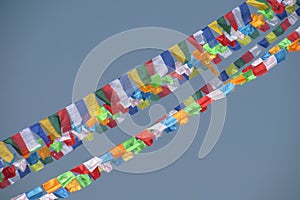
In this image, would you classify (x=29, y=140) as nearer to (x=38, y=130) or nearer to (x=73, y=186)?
(x=38, y=130)

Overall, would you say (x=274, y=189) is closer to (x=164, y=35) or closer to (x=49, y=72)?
(x=164, y=35)

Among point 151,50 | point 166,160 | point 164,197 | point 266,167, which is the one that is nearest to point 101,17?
point 151,50

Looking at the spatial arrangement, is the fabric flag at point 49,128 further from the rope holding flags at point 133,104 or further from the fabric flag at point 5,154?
the fabric flag at point 5,154

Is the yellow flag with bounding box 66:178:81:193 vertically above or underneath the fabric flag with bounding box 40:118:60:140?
underneath

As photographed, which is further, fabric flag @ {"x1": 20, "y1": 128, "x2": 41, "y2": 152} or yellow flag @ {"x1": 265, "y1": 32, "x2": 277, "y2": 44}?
yellow flag @ {"x1": 265, "y1": 32, "x2": 277, "y2": 44}

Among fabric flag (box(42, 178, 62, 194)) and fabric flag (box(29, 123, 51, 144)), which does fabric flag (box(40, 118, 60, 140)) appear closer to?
fabric flag (box(29, 123, 51, 144))

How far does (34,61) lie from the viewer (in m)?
3.51

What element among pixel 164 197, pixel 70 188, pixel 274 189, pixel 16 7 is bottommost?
pixel 274 189

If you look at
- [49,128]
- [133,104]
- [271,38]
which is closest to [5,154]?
[49,128]

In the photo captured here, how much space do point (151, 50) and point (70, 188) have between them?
1.62 m

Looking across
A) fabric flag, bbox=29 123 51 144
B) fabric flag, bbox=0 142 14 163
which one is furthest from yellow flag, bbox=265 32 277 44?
fabric flag, bbox=0 142 14 163

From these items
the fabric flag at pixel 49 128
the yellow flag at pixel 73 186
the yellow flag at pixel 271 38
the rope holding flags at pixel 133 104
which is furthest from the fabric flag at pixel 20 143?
the yellow flag at pixel 271 38

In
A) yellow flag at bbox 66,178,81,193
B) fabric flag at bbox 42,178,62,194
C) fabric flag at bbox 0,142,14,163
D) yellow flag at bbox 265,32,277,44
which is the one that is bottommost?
yellow flag at bbox 66,178,81,193

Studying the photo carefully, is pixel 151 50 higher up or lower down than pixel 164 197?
higher up
